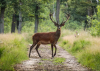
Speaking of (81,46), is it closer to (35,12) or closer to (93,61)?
(93,61)

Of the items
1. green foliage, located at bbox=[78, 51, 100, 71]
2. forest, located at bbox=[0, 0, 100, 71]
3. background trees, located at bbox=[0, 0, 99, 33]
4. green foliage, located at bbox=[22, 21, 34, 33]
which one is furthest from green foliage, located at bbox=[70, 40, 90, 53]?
green foliage, located at bbox=[22, 21, 34, 33]

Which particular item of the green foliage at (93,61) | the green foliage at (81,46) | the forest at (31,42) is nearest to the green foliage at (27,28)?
the forest at (31,42)

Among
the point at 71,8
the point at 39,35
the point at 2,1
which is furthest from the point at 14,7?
the point at 71,8

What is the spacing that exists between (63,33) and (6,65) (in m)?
16.8

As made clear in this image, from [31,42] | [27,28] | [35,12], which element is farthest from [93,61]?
[27,28]

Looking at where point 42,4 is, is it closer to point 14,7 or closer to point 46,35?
point 14,7

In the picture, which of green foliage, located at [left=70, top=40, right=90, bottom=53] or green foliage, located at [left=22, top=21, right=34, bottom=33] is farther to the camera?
green foliage, located at [left=22, top=21, right=34, bottom=33]

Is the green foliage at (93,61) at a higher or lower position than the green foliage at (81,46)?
higher

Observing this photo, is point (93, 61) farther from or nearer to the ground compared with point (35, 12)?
nearer to the ground

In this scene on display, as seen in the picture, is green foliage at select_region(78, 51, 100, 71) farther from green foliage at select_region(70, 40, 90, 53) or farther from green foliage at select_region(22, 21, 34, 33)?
green foliage at select_region(22, 21, 34, 33)

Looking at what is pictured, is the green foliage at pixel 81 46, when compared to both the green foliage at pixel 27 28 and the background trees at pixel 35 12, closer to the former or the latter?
the background trees at pixel 35 12

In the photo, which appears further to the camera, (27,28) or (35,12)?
(27,28)

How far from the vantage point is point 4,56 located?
23.0 feet

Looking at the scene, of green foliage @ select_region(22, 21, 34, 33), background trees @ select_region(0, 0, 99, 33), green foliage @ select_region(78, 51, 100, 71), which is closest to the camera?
green foliage @ select_region(78, 51, 100, 71)
